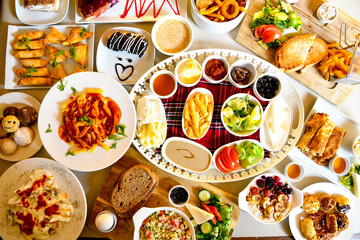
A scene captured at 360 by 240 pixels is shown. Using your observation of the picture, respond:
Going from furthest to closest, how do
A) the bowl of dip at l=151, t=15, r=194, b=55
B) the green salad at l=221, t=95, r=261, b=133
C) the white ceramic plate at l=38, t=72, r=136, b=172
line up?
1. the bowl of dip at l=151, t=15, r=194, b=55
2. the green salad at l=221, t=95, r=261, b=133
3. the white ceramic plate at l=38, t=72, r=136, b=172

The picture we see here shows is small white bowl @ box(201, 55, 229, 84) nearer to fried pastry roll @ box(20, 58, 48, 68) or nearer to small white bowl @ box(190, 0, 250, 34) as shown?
small white bowl @ box(190, 0, 250, 34)

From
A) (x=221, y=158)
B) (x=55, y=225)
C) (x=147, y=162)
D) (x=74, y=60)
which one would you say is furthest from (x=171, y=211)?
(x=74, y=60)

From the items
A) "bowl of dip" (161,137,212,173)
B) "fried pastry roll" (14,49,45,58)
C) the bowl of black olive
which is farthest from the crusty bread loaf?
"fried pastry roll" (14,49,45,58)

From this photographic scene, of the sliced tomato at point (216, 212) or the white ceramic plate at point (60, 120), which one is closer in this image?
the white ceramic plate at point (60, 120)

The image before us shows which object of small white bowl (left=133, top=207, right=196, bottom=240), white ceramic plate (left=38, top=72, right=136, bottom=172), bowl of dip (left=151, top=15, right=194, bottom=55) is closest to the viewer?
white ceramic plate (left=38, top=72, right=136, bottom=172)

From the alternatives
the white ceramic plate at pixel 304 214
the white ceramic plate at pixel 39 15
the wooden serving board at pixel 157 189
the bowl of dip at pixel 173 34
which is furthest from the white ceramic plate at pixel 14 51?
the white ceramic plate at pixel 304 214

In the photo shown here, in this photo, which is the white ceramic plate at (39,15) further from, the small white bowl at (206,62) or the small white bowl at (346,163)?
the small white bowl at (346,163)
